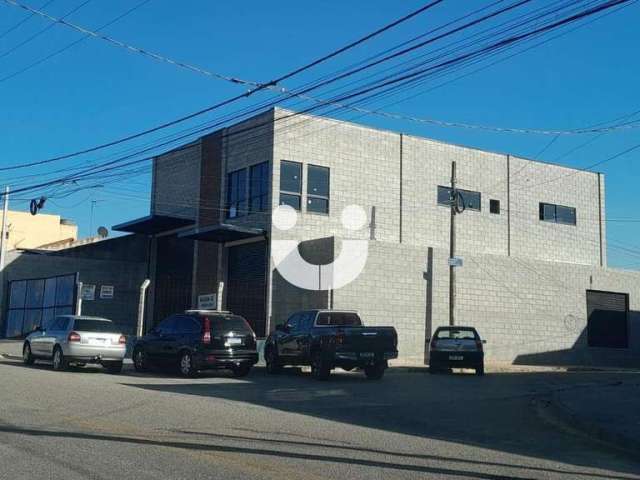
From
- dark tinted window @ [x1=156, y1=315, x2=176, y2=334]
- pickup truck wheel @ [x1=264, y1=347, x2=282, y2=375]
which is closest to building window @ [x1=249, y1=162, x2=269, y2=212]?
pickup truck wheel @ [x1=264, y1=347, x2=282, y2=375]

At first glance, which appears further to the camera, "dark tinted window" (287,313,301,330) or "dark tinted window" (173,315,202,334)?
A: "dark tinted window" (287,313,301,330)

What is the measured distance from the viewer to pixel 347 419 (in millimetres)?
12352

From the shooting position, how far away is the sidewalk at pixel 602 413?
36.1ft

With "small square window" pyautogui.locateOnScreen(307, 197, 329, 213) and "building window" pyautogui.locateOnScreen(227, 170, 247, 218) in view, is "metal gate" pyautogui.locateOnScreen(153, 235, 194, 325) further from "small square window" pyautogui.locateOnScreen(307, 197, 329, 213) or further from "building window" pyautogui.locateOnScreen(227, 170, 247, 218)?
"small square window" pyautogui.locateOnScreen(307, 197, 329, 213)

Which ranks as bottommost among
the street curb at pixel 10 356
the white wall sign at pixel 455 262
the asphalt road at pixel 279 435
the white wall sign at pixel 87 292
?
the asphalt road at pixel 279 435

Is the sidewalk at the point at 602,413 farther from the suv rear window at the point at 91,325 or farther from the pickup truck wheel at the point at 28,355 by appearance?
the pickup truck wheel at the point at 28,355

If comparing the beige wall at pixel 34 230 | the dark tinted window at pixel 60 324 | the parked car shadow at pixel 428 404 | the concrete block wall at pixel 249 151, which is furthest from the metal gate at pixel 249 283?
the beige wall at pixel 34 230

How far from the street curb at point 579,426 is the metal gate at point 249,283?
16.9m

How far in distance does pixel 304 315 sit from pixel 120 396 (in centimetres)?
807

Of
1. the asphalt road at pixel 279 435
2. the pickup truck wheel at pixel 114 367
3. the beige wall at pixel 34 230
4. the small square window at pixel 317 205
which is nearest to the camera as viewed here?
the asphalt road at pixel 279 435

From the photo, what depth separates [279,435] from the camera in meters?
10.3

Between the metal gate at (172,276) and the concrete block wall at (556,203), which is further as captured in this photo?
the concrete block wall at (556,203)

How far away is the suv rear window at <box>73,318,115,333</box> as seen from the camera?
2197cm

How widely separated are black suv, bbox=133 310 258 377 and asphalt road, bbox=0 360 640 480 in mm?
2799
